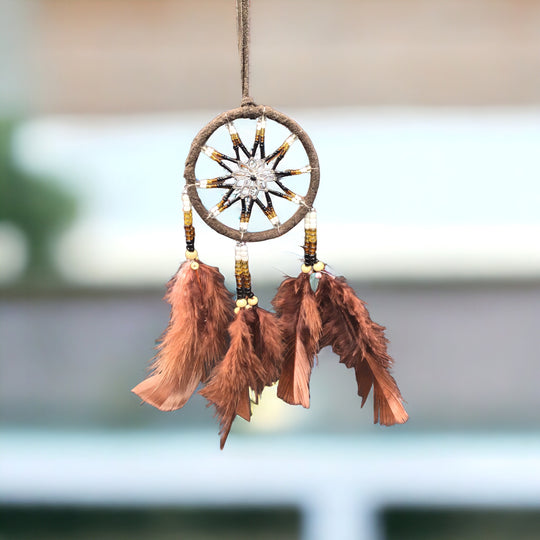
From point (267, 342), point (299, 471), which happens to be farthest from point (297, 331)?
point (299, 471)

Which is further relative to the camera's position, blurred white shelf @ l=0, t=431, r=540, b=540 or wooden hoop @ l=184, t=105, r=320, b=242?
blurred white shelf @ l=0, t=431, r=540, b=540

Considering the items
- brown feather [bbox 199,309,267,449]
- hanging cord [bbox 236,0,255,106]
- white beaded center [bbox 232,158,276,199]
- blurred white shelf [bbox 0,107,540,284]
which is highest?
blurred white shelf [bbox 0,107,540,284]

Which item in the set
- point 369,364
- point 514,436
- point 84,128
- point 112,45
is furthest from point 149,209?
point 514,436

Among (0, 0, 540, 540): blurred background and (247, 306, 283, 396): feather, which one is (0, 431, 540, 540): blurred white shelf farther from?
(247, 306, 283, 396): feather

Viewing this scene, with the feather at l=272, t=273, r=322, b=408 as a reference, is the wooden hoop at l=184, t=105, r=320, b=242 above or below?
above

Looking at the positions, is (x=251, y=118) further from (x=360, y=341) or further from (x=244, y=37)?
(x=360, y=341)

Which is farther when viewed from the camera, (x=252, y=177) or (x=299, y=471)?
(x=299, y=471)

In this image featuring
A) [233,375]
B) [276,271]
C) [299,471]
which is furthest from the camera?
[299,471]

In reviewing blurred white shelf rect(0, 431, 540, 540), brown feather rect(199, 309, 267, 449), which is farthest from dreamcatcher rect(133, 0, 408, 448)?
blurred white shelf rect(0, 431, 540, 540)
